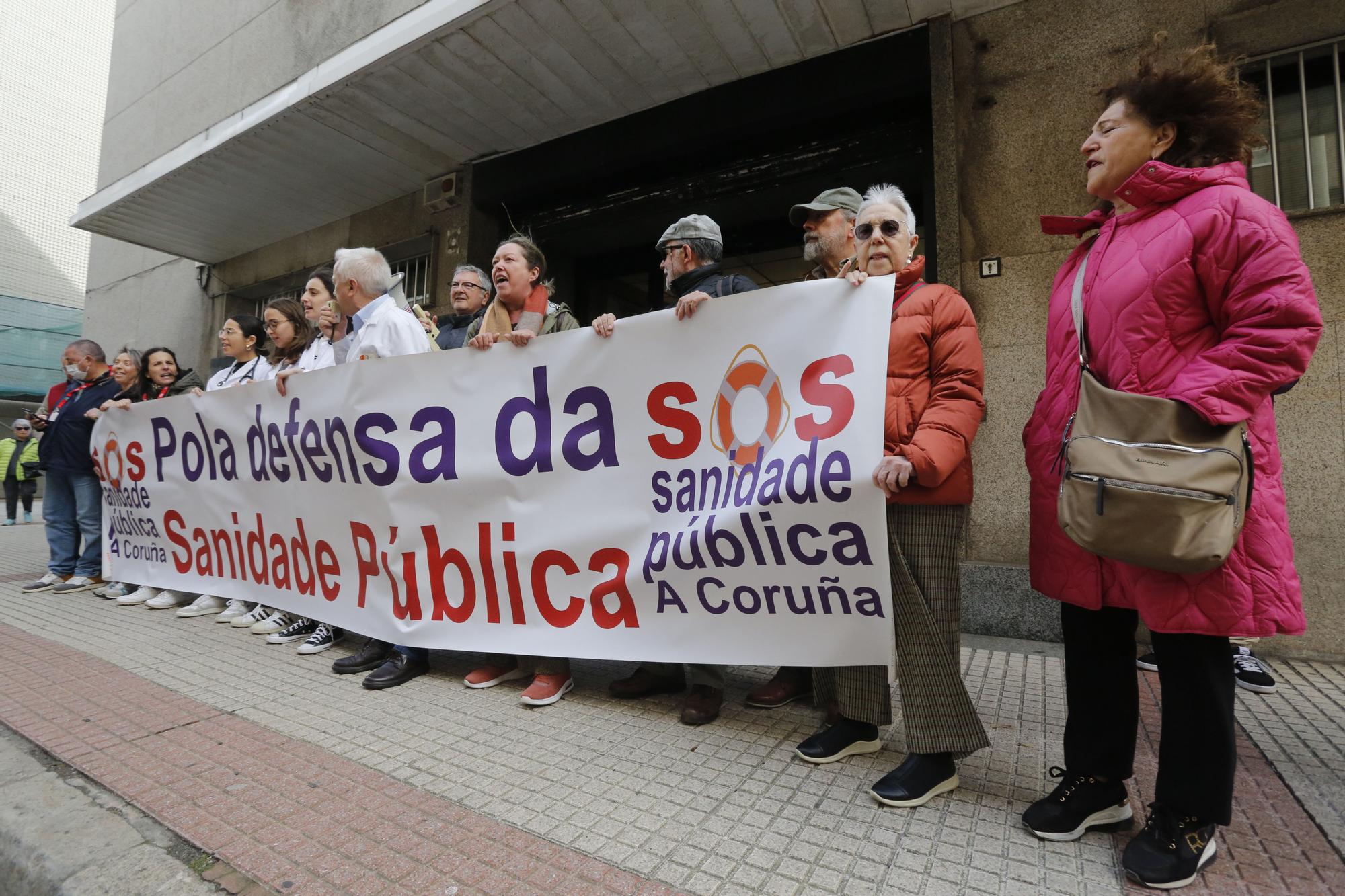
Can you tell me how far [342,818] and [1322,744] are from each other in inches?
129

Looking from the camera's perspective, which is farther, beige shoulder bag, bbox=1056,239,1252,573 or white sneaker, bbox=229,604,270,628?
white sneaker, bbox=229,604,270,628

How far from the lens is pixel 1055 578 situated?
1825 mm

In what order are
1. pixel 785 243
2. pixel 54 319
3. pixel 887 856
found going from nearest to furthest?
1. pixel 887 856
2. pixel 785 243
3. pixel 54 319

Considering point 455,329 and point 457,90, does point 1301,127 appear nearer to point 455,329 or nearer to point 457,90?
point 455,329

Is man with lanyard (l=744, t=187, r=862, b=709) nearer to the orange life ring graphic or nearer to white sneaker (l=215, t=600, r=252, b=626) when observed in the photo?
the orange life ring graphic

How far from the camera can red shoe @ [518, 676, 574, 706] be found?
2.79 meters

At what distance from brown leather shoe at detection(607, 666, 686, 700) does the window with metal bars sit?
4.22 m

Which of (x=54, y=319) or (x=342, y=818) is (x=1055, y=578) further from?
(x=54, y=319)

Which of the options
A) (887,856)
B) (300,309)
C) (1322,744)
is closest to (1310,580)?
(1322,744)

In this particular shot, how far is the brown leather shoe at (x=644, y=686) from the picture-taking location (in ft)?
9.43

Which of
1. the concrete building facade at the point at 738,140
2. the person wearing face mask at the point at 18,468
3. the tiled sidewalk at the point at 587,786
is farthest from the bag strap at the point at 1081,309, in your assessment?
the person wearing face mask at the point at 18,468

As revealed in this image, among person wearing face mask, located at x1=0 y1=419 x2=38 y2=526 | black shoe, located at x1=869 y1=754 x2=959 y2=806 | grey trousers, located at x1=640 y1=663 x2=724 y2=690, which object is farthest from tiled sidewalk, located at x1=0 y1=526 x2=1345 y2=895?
person wearing face mask, located at x1=0 y1=419 x2=38 y2=526

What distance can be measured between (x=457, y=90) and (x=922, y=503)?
5.40 metres

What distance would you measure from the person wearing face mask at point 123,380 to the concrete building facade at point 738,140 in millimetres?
2476
